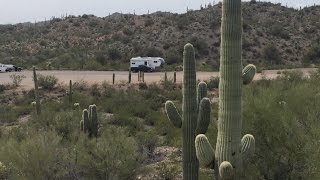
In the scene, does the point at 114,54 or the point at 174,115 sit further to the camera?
the point at 114,54

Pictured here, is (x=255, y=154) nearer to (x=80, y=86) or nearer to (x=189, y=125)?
(x=189, y=125)

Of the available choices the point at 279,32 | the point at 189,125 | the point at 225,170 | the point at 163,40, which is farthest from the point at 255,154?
the point at 279,32

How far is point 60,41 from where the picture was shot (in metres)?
72.3

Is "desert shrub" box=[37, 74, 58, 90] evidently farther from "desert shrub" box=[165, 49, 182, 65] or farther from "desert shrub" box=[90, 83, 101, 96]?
"desert shrub" box=[165, 49, 182, 65]

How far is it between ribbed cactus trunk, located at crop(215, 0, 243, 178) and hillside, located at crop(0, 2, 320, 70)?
4265 centimetres

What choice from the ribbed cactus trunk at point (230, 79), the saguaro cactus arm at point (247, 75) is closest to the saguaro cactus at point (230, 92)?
the ribbed cactus trunk at point (230, 79)

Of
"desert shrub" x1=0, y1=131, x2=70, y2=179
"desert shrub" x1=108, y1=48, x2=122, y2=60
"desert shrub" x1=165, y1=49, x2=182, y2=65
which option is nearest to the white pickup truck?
"desert shrub" x1=108, y1=48, x2=122, y2=60

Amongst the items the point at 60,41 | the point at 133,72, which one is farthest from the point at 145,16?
the point at 133,72

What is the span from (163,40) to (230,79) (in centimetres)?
5648

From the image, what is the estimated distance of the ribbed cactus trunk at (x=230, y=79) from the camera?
9.84 metres

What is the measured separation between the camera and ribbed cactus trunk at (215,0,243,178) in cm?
984

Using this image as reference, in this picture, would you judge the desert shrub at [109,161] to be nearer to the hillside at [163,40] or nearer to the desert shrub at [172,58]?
the hillside at [163,40]

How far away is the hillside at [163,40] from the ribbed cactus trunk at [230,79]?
42655 millimetres

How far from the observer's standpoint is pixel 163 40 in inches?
2598
